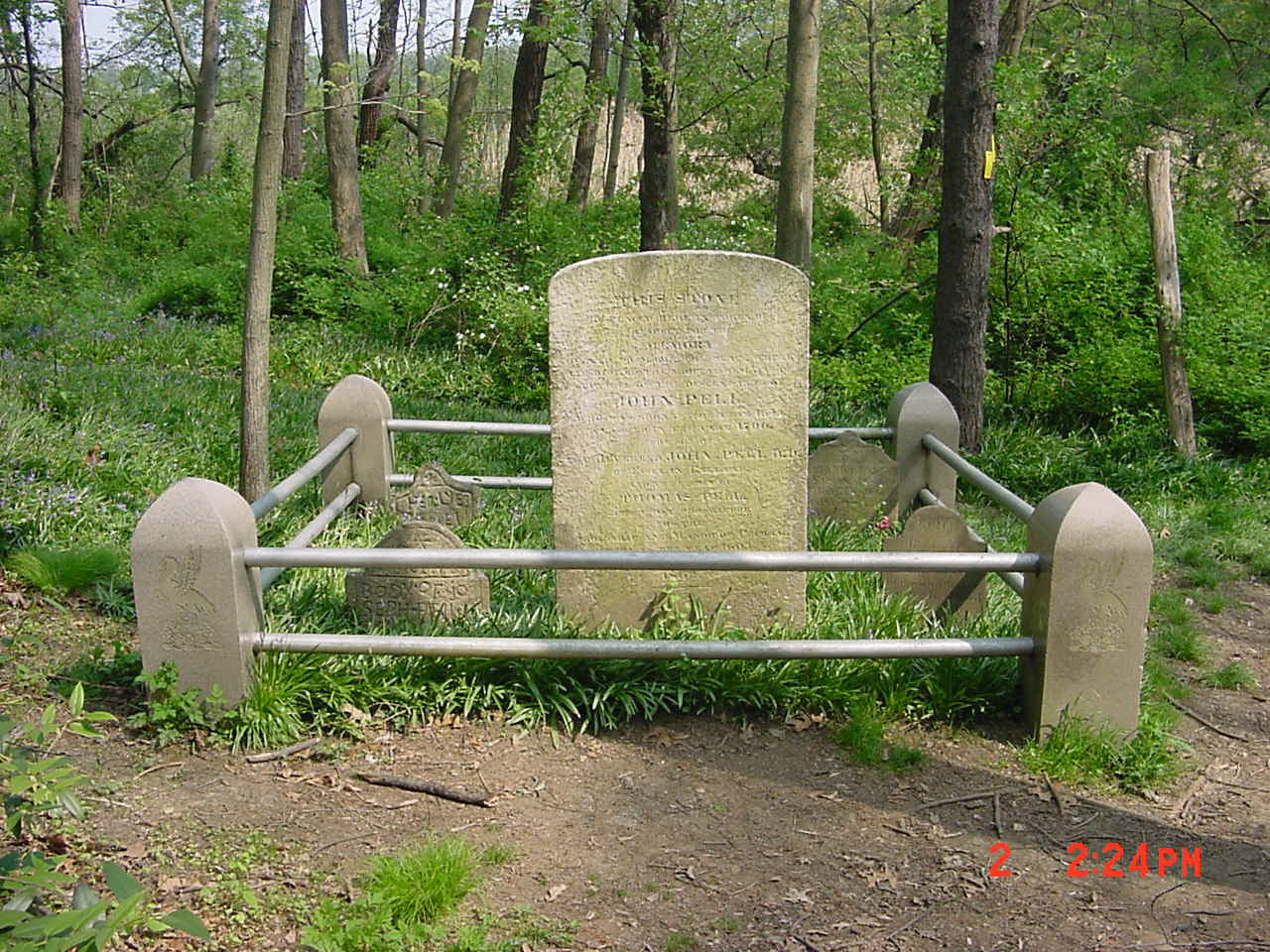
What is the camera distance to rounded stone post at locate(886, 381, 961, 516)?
6.80 meters

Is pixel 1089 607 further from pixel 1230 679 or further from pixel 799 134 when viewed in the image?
pixel 799 134

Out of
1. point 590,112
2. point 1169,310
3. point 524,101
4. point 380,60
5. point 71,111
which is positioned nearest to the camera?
point 1169,310

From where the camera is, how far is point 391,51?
1961cm

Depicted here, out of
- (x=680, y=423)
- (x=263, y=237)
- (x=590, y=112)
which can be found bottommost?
(x=680, y=423)

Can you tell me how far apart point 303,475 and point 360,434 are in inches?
54.6

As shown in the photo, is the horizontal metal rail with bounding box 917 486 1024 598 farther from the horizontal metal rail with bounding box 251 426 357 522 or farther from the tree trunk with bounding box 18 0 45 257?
the tree trunk with bounding box 18 0 45 257

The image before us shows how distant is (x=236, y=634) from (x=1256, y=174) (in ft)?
50.2

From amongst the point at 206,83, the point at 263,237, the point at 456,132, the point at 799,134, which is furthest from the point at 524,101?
the point at 263,237

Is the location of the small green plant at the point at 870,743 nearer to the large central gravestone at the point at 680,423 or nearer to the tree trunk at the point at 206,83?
the large central gravestone at the point at 680,423

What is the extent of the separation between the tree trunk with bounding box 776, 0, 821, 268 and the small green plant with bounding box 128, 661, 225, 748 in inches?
349

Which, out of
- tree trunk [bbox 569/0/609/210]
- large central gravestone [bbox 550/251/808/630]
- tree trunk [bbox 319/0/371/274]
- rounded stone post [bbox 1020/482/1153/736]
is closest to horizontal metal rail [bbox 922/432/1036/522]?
rounded stone post [bbox 1020/482/1153/736]

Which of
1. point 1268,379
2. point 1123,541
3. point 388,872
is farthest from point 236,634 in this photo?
point 1268,379

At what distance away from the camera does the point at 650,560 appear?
4.46m
